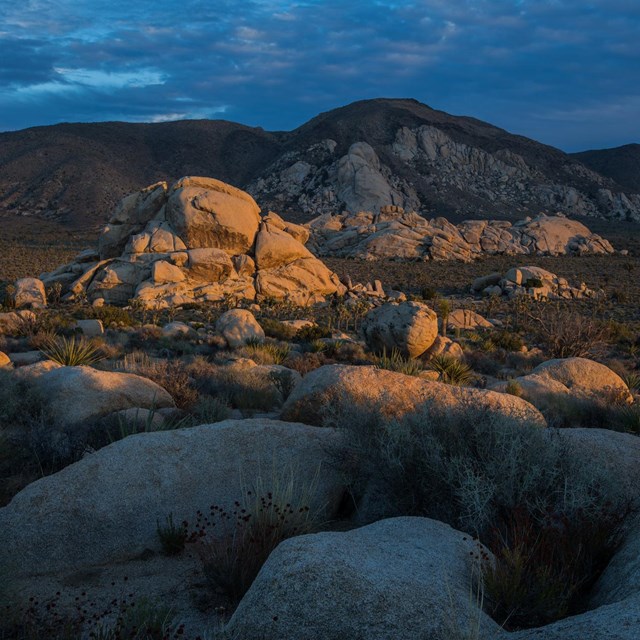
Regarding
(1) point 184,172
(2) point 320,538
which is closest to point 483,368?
(2) point 320,538

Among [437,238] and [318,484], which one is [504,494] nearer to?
[318,484]

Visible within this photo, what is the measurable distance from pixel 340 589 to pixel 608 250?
234 feet

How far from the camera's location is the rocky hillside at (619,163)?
14512 centimetres

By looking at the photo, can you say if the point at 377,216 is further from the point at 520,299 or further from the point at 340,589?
the point at 340,589

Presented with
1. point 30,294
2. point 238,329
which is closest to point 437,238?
point 30,294

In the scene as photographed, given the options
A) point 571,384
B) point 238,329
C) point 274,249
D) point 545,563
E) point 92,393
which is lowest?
point 238,329

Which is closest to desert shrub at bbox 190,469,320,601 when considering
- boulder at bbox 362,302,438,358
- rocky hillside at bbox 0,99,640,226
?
boulder at bbox 362,302,438,358

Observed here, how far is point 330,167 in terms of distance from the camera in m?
106

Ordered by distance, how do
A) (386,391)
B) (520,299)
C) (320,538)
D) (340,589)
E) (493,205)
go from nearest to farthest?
(340,589)
(320,538)
(386,391)
(520,299)
(493,205)

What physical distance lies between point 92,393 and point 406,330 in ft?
31.8

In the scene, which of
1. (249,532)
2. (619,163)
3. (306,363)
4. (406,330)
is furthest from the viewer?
(619,163)

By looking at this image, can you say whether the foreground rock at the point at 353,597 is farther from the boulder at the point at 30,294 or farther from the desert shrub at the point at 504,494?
the boulder at the point at 30,294

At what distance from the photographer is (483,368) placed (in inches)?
631

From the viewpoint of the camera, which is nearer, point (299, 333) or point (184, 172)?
point (299, 333)
